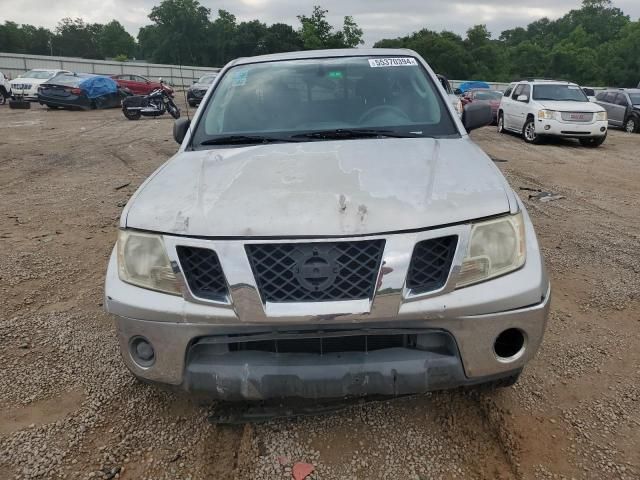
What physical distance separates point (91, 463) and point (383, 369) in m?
1.34

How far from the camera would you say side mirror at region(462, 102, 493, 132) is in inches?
141

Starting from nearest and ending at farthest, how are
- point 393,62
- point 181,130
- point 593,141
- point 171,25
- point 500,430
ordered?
point 500,430 → point 181,130 → point 393,62 → point 593,141 → point 171,25

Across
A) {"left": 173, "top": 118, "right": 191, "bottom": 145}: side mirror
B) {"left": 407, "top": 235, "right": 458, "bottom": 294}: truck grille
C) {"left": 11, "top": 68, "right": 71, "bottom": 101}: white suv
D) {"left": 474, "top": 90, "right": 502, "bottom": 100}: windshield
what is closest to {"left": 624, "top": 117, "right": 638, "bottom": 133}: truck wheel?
{"left": 474, "top": 90, "right": 502, "bottom": 100}: windshield

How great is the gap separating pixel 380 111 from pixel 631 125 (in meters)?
17.3

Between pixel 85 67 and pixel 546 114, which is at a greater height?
pixel 85 67

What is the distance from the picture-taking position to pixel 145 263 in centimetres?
220

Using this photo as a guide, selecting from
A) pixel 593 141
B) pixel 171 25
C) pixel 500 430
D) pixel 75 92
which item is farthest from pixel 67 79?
pixel 171 25

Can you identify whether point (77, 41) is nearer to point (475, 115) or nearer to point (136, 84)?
point (136, 84)

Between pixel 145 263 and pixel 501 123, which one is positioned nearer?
pixel 145 263

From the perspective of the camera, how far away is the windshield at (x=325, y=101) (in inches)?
126

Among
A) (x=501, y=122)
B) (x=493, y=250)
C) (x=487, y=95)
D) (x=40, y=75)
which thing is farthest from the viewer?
(x=40, y=75)

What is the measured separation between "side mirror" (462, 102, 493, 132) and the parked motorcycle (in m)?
15.1

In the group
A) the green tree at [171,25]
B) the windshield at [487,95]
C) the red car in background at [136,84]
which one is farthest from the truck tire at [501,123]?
the green tree at [171,25]

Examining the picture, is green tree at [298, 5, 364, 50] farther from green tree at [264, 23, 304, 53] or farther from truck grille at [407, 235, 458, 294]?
truck grille at [407, 235, 458, 294]
